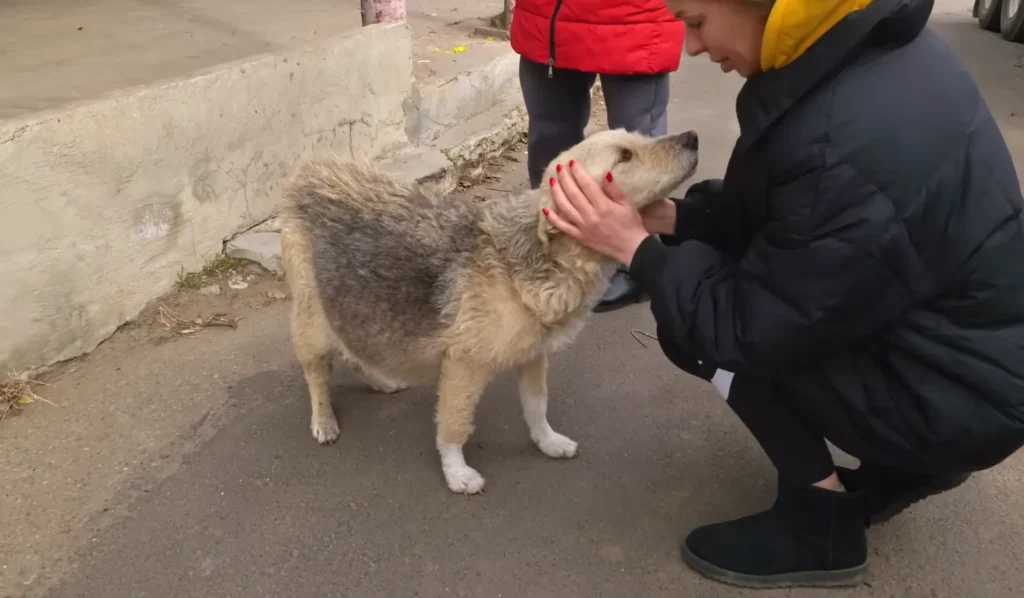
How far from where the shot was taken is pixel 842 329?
76.7 inches

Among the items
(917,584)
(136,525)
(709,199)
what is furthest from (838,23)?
(136,525)

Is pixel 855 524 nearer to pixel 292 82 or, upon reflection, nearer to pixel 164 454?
pixel 164 454

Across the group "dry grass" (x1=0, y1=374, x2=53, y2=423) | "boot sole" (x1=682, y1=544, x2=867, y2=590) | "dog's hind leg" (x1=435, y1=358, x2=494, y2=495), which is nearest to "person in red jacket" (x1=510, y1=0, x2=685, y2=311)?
"dog's hind leg" (x1=435, y1=358, x2=494, y2=495)

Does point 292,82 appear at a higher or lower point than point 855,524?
higher

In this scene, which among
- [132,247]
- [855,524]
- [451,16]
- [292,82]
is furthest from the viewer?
[451,16]

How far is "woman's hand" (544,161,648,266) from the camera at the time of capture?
2.33m

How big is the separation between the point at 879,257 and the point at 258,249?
345cm

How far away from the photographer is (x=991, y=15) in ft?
38.4

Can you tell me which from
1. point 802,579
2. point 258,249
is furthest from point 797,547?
point 258,249

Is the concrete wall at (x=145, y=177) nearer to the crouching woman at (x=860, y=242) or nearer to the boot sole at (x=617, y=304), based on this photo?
the boot sole at (x=617, y=304)

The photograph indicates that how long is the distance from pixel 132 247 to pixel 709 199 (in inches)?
112

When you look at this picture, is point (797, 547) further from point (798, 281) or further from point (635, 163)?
point (635, 163)

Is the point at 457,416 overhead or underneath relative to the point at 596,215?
underneath

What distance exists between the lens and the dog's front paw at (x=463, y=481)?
9.56ft
